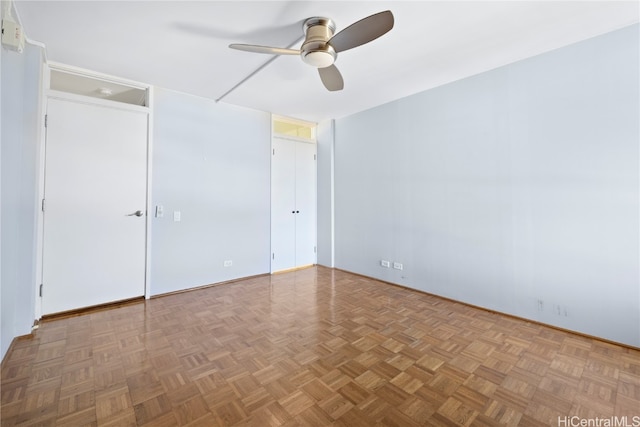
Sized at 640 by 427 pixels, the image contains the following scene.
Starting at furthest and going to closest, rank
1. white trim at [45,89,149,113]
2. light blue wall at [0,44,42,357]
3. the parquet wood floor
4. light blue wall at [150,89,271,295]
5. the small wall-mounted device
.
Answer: light blue wall at [150,89,271,295] < white trim at [45,89,149,113] < light blue wall at [0,44,42,357] < the small wall-mounted device < the parquet wood floor

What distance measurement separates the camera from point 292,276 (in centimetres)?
438

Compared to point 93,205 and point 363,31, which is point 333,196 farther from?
point 93,205

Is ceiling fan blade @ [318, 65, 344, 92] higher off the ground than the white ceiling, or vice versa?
the white ceiling

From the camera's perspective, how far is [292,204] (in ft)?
15.7

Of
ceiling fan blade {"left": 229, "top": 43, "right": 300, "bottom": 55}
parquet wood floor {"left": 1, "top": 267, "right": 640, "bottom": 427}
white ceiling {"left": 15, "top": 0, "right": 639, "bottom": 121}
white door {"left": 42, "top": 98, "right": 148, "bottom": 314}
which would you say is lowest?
parquet wood floor {"left": 1, "top": 267, "right": 640, "bottom": 427}

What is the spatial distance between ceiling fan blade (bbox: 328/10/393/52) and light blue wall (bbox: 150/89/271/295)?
95.8 inches

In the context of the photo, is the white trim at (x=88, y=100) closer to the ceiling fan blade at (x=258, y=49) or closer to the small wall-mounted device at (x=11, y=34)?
the small wall-mounted device at (x=11, y=34)

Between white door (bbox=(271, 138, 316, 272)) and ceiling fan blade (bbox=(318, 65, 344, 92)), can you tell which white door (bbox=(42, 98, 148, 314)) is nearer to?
white door (bbox=(271, 138, 316, 272))

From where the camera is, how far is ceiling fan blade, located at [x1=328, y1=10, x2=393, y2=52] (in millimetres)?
1667

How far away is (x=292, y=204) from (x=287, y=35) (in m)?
2.83

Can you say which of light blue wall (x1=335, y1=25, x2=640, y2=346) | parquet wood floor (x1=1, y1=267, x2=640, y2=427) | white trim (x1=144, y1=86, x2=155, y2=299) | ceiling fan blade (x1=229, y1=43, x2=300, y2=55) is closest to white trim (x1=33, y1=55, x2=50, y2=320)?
parquet wood floor (x1=1, y1=267, x2=640, y2=427)

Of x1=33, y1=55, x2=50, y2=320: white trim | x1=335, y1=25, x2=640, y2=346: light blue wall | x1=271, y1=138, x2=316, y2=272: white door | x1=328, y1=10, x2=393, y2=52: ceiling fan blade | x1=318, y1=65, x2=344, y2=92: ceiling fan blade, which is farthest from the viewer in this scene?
x1=271, y1=138, x2=316, y2=272: white door

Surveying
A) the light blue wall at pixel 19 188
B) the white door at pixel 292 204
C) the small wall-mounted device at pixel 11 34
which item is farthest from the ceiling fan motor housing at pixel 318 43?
the white door at pixel 292 204

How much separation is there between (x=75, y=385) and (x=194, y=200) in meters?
2.33
